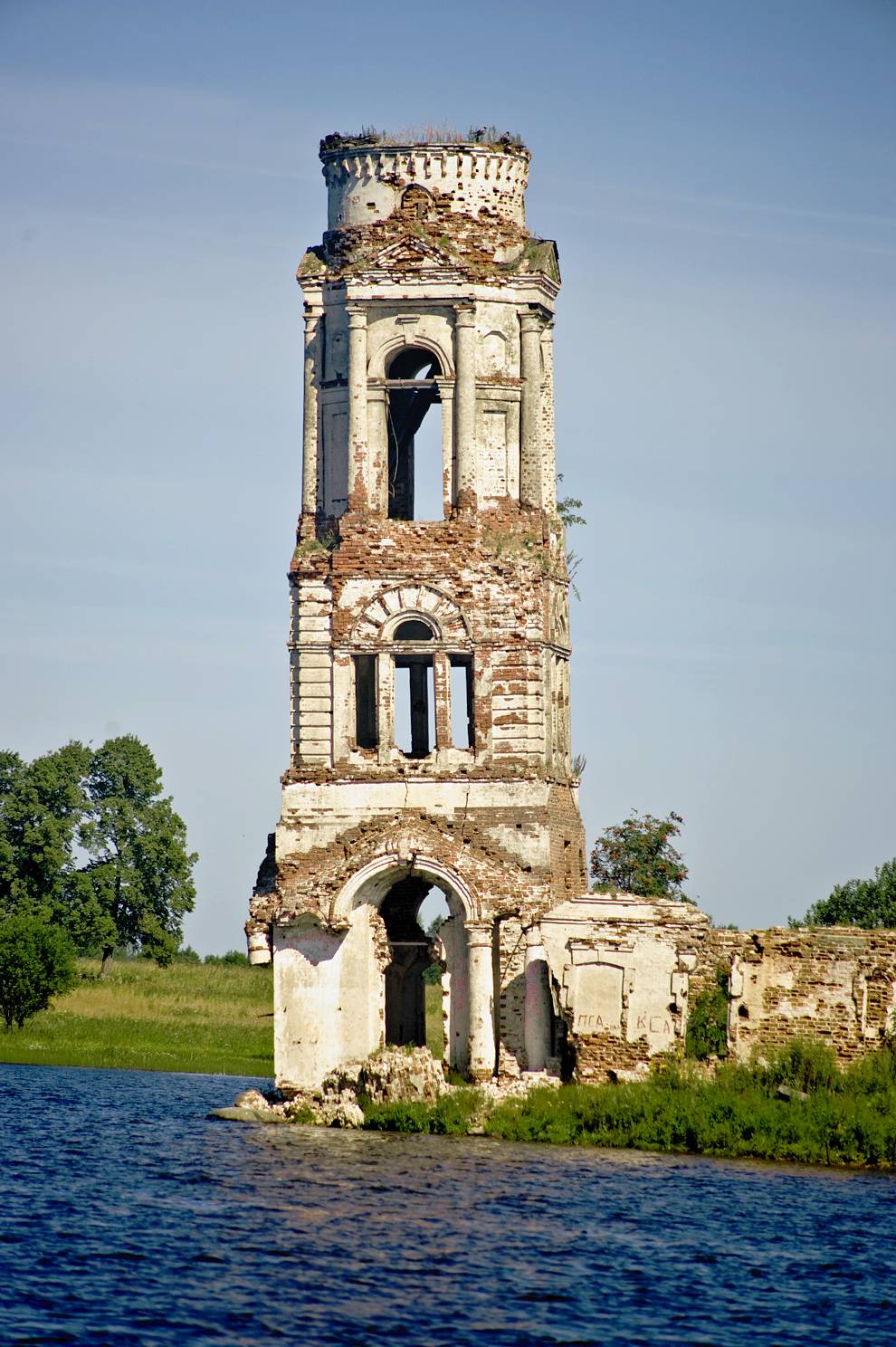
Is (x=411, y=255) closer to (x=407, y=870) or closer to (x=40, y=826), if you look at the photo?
(x=407, y=870)

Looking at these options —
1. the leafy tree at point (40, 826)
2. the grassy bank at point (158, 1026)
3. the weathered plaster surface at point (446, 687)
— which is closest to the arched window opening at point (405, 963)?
the weathered plaster surface at point (446, 687)

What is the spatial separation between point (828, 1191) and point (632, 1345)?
7.72m

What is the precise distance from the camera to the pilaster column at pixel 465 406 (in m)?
36.9

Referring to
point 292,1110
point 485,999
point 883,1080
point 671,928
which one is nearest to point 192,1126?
point 292,1110

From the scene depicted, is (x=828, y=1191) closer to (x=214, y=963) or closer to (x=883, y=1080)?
(x=883, y=1080)

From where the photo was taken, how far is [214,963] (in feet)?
221

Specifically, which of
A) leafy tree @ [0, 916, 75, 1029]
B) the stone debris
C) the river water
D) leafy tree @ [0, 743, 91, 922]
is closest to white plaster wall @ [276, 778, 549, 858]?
the stone debris

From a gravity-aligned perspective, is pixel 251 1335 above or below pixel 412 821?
below

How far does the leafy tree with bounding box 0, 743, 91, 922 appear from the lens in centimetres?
6097

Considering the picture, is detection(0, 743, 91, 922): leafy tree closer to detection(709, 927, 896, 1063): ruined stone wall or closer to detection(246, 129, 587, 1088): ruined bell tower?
detection(246, 129, 587, 1088): ruined bell tower

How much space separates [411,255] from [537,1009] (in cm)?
1138

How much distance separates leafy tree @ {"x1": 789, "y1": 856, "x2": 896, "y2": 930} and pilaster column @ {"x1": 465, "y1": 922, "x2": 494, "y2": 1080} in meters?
12.8

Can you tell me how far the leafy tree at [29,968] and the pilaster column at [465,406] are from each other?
16673mm

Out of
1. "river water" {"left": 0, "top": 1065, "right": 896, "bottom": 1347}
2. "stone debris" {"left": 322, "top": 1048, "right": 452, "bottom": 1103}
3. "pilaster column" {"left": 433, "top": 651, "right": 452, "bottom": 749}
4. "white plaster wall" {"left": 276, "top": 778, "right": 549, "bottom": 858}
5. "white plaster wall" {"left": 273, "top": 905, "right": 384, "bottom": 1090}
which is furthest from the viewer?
"pilaster column" {"left": 433, "top": 651, "right": 452, "bottom": 749}
